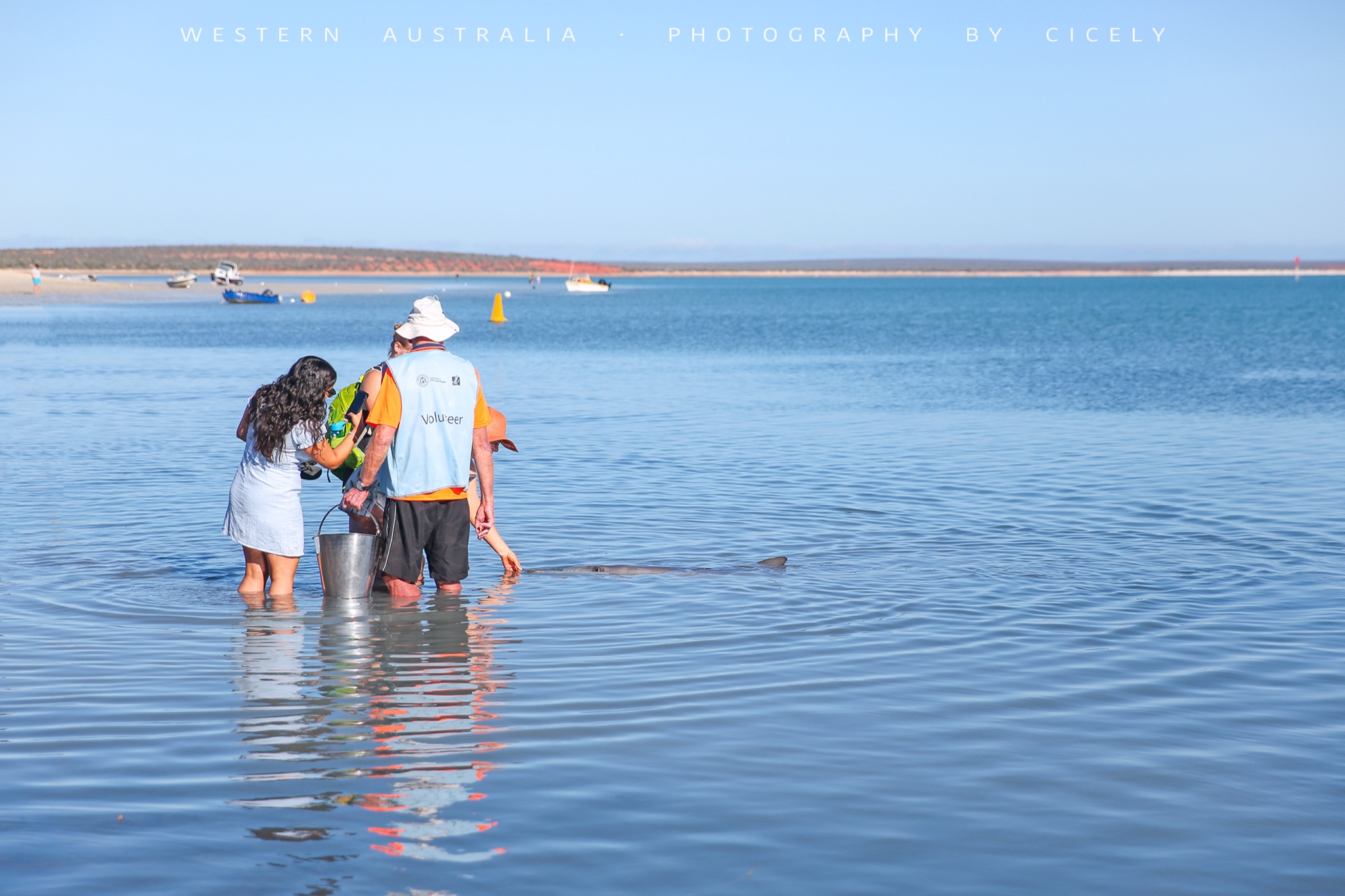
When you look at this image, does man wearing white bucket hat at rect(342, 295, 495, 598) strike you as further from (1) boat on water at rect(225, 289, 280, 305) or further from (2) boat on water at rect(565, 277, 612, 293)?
(2) boat on water at rect(565, 277, 612, 293)

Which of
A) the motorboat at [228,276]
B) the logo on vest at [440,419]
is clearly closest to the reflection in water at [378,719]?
the logo on vest at [440,419]

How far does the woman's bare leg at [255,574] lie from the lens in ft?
24.5

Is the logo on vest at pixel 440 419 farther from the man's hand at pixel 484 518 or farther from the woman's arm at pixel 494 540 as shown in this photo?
the man's hand at pixel 484 518

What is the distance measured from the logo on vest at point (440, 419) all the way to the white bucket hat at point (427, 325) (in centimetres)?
A: 40

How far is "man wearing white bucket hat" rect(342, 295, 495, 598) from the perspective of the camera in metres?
6.49

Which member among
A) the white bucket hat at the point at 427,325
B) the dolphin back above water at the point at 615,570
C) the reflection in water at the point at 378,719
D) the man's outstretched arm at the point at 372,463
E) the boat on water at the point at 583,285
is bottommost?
the dolphin back above water at the point at 615,570

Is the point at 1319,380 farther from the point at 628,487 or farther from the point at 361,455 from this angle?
the point at 361,455

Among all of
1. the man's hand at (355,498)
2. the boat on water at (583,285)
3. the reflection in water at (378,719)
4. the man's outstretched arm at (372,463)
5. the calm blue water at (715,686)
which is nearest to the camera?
the calm blue water at (715,686)

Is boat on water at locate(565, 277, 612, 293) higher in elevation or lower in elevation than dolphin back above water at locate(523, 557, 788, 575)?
higher

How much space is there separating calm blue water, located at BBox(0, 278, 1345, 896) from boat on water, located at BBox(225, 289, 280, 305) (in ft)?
224

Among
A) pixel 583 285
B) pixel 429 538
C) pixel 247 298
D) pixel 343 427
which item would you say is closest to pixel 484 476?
pixel 429 538

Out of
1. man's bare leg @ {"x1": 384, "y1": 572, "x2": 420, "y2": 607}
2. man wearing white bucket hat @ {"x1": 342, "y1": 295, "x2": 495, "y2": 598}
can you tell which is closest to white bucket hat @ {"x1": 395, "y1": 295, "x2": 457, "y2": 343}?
man wearing white bucket hat @ {"x1": 342, "y1": 295, "x2": 495, "y2": 598}

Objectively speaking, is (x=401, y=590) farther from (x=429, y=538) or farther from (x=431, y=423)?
(x=431, y=423)

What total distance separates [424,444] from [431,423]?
0.12 metres
